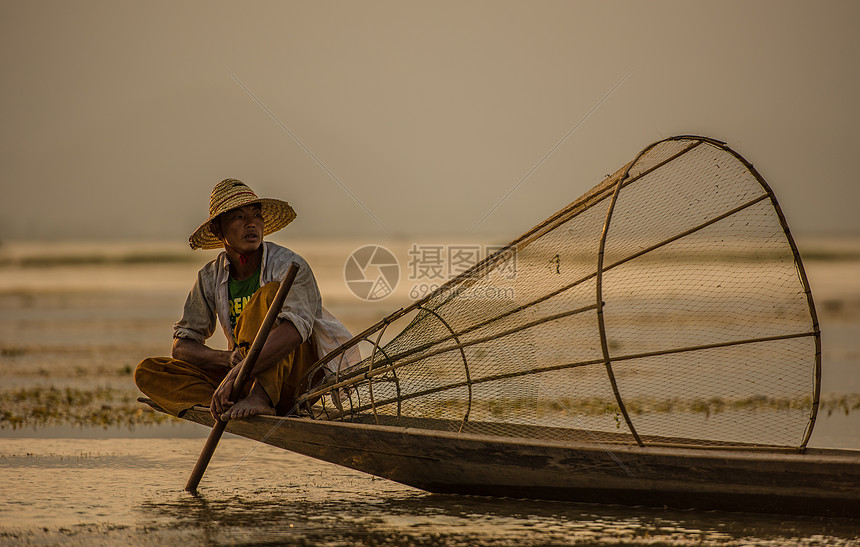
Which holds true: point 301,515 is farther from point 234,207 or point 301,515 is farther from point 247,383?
point 234,207

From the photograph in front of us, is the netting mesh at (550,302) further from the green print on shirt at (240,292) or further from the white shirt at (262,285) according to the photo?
the green print on shirt at (240,292)

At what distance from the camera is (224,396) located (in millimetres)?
→ 4695

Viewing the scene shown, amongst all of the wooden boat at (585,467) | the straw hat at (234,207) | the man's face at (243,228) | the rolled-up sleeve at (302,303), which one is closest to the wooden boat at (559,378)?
the wooden boat at (585,467)

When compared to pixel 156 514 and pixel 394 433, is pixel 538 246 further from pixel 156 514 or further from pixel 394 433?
pixel 156 514

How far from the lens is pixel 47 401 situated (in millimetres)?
7660

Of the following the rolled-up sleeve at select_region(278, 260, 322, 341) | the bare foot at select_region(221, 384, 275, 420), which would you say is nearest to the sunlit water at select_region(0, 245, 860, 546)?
the bare foot at select_region(221, 384, 275, 420)

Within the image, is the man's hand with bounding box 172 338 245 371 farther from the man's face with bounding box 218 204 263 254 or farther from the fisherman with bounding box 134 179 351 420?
the man's face with bounding box 218 204 263 254

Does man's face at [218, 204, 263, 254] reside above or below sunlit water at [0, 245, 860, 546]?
above

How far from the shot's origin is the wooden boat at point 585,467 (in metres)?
3.86

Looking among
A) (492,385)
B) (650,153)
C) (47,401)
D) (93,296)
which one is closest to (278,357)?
(492,385)

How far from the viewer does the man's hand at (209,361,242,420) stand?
4691 mm

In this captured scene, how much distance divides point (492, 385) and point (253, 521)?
4.75 feet

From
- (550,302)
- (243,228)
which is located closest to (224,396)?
(243,228)

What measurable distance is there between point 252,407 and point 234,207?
1022 mm
